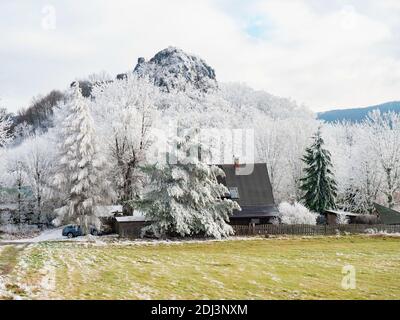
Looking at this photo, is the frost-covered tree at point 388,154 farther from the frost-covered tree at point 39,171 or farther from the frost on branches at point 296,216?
the frost-covered tree at point 39,171

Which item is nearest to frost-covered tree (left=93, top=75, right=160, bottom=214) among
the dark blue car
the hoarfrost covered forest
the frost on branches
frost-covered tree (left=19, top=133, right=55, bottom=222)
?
the hoarfrost covered forest

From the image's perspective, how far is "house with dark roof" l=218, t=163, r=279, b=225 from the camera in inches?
1845

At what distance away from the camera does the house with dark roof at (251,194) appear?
46.9 m

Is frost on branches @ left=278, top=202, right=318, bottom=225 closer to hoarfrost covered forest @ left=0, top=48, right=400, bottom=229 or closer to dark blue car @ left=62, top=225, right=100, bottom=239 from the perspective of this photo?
hoarfrost covered forest @ left=0, top=48, right=400, bottom=229

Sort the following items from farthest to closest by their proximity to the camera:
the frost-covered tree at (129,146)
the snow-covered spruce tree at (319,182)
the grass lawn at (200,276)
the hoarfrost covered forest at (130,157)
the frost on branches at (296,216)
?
the snow-covered spruce tree at (319,182) < the frost-covered tree at (129,146) < the frost on branches at (296,216) < the hoarfrost covered forest at (130,157) < the grass lawn at (200,276)

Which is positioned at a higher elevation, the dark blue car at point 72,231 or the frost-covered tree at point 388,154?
the frost-covered tree at point 388,154

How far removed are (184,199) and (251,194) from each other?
34.5 ft

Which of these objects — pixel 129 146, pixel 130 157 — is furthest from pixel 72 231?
pixel 129 146

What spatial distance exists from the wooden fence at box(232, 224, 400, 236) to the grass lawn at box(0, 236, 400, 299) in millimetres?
10688

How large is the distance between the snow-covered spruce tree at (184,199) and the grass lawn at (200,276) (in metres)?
8.79

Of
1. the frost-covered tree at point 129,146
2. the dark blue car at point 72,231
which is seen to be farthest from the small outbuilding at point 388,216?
the dark blue car at point 72,231

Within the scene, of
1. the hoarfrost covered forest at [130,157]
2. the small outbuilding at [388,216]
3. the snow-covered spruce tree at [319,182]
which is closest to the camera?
the hoarfrost covered forest at [130,157]
